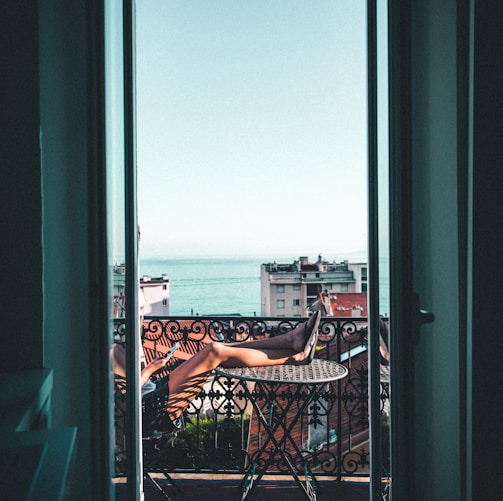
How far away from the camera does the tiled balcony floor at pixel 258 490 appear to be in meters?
2.32

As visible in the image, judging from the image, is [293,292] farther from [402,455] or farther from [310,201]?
[402,455]

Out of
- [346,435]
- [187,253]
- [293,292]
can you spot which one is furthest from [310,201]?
[346,435]

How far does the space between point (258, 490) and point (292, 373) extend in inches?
30.3

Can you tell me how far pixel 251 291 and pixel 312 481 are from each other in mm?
31406

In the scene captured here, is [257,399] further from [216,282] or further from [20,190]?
[216,282]

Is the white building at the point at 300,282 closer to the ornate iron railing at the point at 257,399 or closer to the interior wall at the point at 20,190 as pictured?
the ornate iron railing at the point at 257,399

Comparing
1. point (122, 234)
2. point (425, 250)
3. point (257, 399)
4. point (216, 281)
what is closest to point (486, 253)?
point (425, 250)

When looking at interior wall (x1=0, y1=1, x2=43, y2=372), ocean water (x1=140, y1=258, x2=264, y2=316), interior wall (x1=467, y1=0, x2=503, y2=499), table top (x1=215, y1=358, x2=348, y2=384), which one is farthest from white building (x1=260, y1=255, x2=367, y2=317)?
interior wall (x1=0, y1=1, x2=43, y2=372)

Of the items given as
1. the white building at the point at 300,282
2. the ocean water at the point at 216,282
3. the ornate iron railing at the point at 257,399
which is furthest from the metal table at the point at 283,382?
the ocean water at the point at 216,282

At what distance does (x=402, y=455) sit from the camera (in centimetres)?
117

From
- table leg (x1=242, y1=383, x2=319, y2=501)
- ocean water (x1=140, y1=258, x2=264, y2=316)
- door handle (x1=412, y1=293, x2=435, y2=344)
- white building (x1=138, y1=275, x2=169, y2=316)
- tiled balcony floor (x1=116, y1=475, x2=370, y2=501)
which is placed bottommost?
ocean water (x1=140, y1=258, x2=264, y2=316)

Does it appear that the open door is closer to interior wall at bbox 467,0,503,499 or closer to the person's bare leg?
interior wall at bbox 467,0,503,499

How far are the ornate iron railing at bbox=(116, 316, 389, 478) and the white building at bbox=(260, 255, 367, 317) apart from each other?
23.1 metres

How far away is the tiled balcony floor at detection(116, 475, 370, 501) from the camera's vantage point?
91.2 inches
